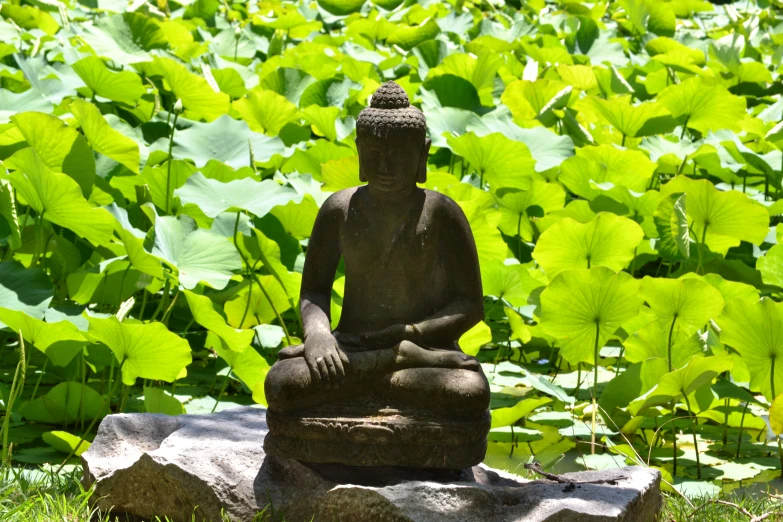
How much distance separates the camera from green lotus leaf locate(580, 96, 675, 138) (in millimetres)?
4820

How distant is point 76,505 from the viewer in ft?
8.11

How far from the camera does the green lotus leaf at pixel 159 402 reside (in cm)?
296

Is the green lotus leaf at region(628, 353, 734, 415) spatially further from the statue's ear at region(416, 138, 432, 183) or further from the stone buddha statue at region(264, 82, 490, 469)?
the statue's ear at region(416, 138, 432, 183)

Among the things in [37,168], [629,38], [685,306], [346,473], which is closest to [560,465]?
[685,306]

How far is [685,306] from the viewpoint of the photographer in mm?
3207

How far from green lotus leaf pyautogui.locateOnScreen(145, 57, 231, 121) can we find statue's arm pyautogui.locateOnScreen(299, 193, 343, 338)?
79.9 inches

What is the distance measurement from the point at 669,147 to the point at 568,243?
1.64 meters

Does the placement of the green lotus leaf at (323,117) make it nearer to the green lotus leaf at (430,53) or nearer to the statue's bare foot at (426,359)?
the green lotus leaf at (430,53)

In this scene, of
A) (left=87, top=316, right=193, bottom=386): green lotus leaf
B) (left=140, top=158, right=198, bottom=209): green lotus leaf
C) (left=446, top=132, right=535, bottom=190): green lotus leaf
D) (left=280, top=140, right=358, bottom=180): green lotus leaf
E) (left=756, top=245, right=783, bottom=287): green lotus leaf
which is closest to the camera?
(left=87, top=316, right=193, bottom=386): green lotus leaf

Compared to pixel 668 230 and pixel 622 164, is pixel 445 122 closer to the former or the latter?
pixel 622 164

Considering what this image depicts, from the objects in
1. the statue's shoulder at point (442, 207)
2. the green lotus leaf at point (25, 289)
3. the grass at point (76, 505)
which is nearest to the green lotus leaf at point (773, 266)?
the grass at point (76, 505)

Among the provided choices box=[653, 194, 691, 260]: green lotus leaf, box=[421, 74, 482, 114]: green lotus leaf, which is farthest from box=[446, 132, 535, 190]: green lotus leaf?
box=[421, 74, 482, 114]: green lotus leaf

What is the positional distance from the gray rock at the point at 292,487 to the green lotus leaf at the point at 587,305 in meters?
0.64

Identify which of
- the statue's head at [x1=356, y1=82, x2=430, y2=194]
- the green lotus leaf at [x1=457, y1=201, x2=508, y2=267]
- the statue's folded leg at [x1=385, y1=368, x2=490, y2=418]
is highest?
the statue's head at [x1=356, y1=82, x2=430, y2=194]
